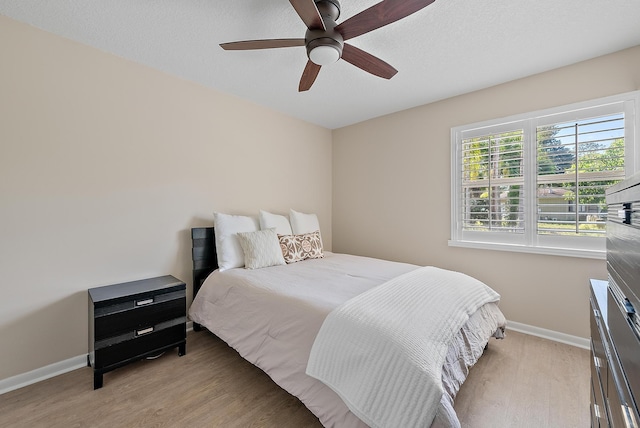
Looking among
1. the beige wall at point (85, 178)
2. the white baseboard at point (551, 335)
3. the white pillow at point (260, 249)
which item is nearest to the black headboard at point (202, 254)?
the beige wall at point (85, 178)

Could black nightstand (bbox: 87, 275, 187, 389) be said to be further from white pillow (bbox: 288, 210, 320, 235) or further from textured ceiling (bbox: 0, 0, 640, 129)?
textured ceiling (bbox: 0, 0, 640, 129)

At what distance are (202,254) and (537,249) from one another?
10.6 feet

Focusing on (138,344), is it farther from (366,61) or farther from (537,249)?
(537,249)

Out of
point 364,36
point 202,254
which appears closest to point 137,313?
point 202,254

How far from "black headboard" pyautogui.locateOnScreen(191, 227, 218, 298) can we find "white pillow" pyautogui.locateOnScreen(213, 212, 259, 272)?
15cm

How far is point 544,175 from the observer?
251 cm

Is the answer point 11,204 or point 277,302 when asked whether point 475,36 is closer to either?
point 277,302

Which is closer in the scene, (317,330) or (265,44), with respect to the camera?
(317,330)

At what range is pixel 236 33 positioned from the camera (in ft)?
6.39

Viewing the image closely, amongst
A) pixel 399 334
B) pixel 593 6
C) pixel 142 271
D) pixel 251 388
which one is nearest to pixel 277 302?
pixel 251 388

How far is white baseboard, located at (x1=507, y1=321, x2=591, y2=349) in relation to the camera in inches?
90.6

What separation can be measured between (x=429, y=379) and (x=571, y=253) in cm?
213

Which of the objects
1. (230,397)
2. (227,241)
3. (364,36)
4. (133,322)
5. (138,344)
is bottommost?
(230,397)

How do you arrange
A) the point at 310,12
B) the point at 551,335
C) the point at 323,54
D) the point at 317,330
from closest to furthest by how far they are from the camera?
the point at 310,12 < the point at 317,330 < the point at 323,54 < the point at 551,335
